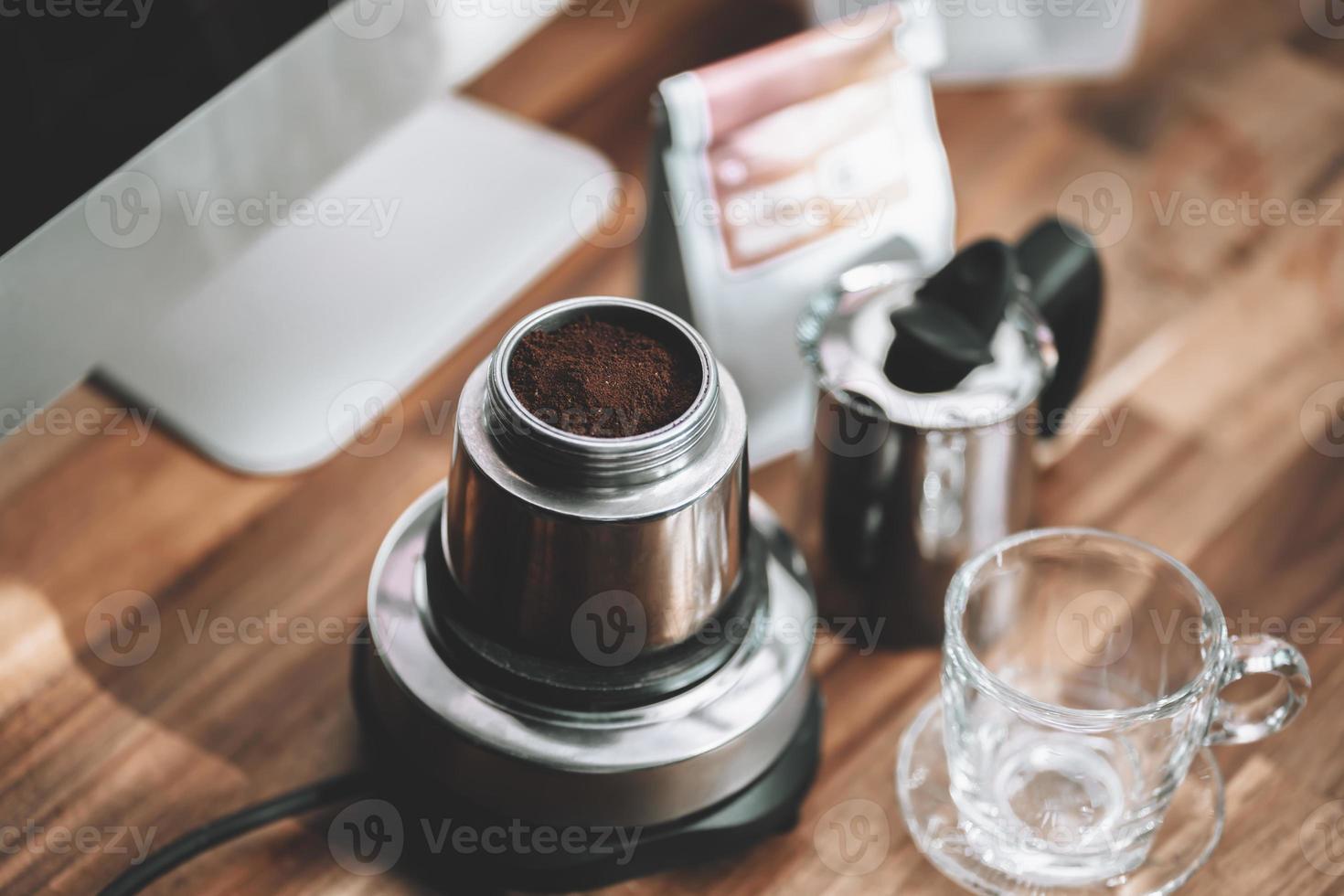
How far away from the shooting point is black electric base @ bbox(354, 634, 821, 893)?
1.78 feet

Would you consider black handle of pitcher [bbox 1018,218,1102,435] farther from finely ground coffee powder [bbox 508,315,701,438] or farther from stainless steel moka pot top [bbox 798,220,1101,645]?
finely ground coffee powder [bbox 508,315,701,438]

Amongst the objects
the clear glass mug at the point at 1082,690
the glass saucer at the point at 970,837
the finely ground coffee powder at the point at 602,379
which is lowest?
the glass saucer at the point at 970,837

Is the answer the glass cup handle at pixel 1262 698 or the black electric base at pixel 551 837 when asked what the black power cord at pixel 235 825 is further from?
the glass cup handle at pixel 1262 698

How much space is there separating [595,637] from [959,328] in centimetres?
19

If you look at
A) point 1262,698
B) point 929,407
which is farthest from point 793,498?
point 1262,698

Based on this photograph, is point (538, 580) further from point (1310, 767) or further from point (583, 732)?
point (1310, 767)

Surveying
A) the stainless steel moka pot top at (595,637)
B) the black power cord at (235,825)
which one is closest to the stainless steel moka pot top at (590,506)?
the stainless steel moka pot top at (595,637)

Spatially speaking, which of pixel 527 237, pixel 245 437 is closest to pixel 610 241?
pixel 527 237

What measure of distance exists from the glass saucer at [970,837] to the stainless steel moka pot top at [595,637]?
5 cm

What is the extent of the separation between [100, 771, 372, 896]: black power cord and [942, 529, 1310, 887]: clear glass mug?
0.77 feet

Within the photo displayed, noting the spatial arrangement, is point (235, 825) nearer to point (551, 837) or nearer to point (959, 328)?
point (551, 837)

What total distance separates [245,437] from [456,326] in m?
0.12

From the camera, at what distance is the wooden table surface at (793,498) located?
58 centimetres

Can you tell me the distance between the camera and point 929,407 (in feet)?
1.92
